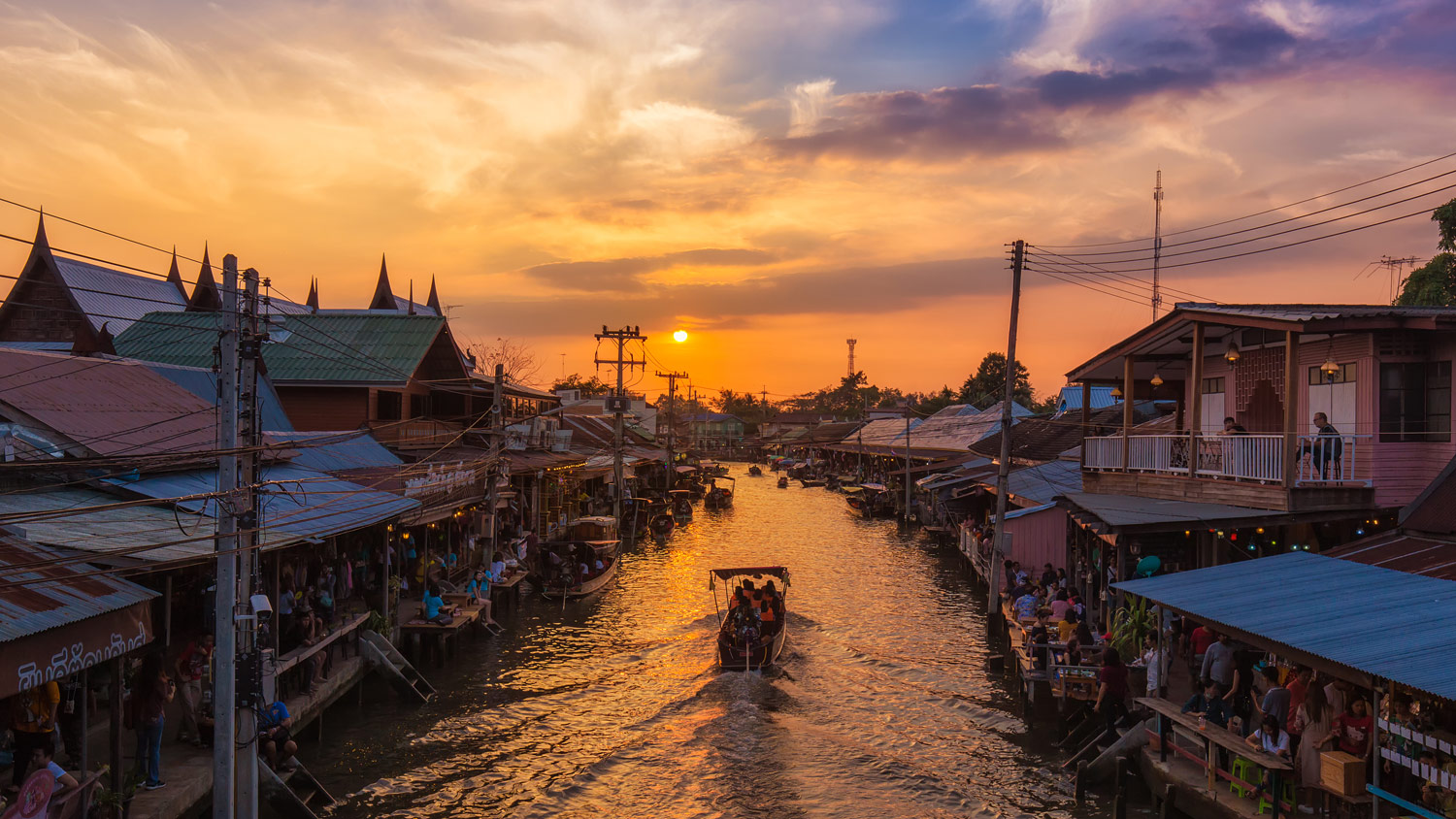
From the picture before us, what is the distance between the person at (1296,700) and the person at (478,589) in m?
20.8

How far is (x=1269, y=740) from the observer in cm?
1265

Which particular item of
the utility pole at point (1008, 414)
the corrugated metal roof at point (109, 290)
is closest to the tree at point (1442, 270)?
the utility pole at point (1008, 414)

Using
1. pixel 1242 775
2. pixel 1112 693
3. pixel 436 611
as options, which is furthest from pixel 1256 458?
pixel 436 611

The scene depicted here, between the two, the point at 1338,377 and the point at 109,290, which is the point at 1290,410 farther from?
the point at 109,290

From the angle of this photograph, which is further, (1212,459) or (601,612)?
(601,612)

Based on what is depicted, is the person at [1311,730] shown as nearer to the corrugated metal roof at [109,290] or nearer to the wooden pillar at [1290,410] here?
the wooden pillar at [1290,410]

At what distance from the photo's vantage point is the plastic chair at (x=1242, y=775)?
1273cm

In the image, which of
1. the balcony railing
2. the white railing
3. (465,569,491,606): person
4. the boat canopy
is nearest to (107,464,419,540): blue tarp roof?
(465,569,491,606): person

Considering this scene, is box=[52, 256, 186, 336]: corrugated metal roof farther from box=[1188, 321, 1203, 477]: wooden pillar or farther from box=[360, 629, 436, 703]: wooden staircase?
box=[1188, 321, 1203, 477]: wooden pillar

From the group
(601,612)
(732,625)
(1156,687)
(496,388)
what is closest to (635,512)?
(601,612)

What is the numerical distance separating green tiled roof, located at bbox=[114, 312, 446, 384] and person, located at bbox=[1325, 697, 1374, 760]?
29.3 metres

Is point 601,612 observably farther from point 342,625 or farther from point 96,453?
point 96,453

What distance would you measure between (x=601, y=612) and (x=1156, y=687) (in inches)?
781

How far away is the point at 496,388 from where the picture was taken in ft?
97.2
